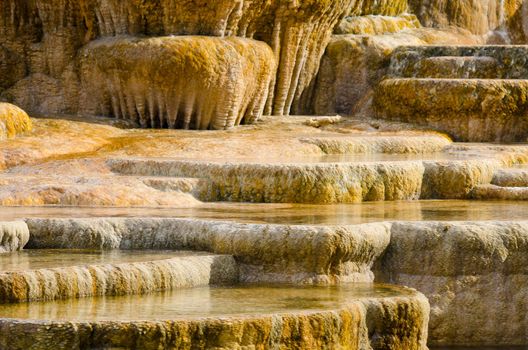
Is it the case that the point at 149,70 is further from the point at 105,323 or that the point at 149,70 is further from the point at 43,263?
the point at 105,323

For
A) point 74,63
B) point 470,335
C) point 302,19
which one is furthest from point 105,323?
point 302,19

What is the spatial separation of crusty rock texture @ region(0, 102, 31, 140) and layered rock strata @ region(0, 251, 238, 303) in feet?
16.4

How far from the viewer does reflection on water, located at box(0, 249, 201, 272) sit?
30.9 ft

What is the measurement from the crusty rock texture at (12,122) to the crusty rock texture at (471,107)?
547cm

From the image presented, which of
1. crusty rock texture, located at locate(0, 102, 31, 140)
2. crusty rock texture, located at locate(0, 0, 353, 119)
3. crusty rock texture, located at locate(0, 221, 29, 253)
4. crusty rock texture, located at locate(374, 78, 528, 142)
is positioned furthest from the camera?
crusty rock texture, located at locate(374, 78, 528, 142)

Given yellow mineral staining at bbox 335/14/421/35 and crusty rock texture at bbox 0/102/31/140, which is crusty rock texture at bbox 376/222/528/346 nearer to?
crusty rock texture at bbox 0/102/31/140

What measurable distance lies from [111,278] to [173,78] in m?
7.45

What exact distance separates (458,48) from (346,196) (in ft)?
23.0

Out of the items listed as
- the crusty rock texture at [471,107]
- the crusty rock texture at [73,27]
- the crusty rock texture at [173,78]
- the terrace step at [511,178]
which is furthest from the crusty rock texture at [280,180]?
the crusty rock texture at [471,107]

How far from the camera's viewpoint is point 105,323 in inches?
319

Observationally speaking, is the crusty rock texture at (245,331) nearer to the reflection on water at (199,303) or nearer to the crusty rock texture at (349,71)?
the reflection on water at (199,303)

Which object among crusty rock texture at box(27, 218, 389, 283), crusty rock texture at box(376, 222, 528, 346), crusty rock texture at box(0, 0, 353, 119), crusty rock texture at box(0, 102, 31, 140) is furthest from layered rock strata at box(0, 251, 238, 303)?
crusty rock texture at box(0, 0, 353, 119)

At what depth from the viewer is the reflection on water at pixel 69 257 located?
9.43 meters

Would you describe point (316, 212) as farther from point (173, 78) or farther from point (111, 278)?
point (173, 78)
